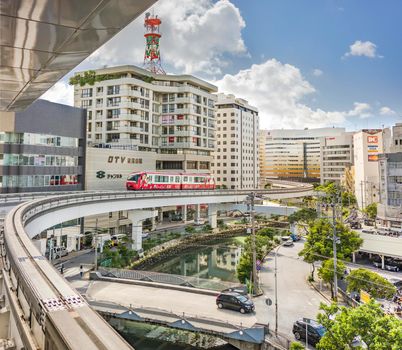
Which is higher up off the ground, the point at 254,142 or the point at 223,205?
the point at 254,142

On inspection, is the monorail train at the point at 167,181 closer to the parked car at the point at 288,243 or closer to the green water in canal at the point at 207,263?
the green water in canal at the point at 207,263

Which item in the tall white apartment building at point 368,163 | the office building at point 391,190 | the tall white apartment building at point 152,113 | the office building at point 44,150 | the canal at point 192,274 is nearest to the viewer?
the canal at point 192,274

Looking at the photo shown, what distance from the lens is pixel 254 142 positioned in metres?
79.4

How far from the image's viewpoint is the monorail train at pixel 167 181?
115 feet

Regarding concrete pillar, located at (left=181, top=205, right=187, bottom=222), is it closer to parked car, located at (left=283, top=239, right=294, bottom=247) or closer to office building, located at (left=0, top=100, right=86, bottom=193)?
office building, located at (left=0, top=100, right=86, bottom=193)

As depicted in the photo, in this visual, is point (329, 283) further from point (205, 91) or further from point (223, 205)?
point (205, 91)

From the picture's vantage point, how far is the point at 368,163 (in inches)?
2277

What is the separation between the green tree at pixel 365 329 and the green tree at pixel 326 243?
41.1ft

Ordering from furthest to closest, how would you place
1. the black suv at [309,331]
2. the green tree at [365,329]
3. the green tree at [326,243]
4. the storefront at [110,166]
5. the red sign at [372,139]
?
the red sign at [372,139] → the storefront at [110,166] → the green tree at [326,243] → the black suv at [309,331] → the green tree at [365,329]

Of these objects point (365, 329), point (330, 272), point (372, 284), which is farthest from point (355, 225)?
point (365, 329)

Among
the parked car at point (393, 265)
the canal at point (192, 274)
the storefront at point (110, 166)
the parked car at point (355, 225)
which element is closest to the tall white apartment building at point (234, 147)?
the storefront at point (110, 166)

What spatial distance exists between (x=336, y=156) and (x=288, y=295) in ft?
Answer: 253

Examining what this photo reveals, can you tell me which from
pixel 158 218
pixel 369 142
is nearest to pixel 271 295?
pixel 158 218

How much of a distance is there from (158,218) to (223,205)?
1040 cm
